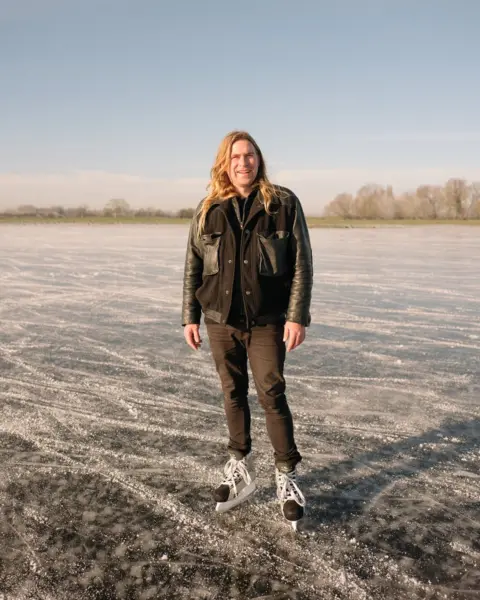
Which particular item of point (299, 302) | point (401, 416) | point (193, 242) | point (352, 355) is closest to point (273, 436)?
point (299, 302)

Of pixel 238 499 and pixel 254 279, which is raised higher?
pixel 254 279

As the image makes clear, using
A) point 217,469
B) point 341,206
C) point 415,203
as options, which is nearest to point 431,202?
point 415,203

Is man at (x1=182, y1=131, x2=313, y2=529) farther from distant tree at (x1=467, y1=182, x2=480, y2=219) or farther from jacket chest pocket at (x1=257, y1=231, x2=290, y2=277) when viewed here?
distant tree at (x1=467, y1=182, x2=480, y2=219)

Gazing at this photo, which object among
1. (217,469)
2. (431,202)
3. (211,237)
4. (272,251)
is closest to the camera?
(272,251)

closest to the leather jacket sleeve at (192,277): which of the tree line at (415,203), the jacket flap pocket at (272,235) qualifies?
the jacket flap pocket at (272,235)

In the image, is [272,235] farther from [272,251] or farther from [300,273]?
[300,273]

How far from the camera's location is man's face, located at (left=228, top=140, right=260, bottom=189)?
252 cm

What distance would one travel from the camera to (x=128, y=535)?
2525mm

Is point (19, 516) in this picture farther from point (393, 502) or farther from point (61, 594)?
point (393, 502)

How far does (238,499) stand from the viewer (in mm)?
2803

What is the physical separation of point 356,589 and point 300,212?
1.74m

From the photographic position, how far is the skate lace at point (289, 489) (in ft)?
8.72

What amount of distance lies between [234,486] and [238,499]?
0.07 meters

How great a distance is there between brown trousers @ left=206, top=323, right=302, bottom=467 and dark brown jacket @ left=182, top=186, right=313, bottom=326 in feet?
0.32
